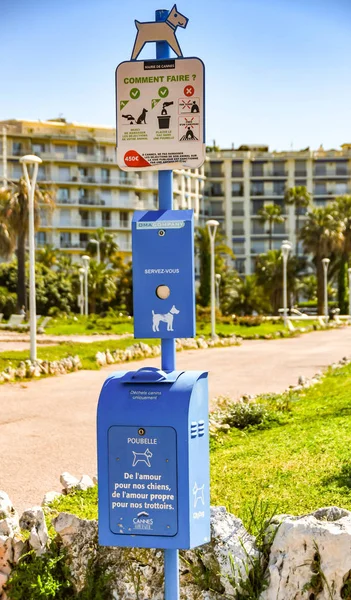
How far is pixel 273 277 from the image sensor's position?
79250 millimetres

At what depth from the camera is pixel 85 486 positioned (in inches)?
278

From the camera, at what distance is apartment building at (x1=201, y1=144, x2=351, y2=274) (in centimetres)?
11144

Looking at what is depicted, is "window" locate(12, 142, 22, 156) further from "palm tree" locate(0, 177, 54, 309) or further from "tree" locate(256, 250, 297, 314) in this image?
"palm tree" locate(0, 177, 54, 309)

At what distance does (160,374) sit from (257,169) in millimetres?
108980

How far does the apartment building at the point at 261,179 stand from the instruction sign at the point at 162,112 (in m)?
106

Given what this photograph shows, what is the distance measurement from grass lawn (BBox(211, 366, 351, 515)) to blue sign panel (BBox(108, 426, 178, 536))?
1.06 meters

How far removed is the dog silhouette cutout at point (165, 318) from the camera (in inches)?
175

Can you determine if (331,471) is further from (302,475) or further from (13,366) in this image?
(13,366)

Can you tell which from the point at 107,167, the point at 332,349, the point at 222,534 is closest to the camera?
the point at 222,534

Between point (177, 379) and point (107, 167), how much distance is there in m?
94.3

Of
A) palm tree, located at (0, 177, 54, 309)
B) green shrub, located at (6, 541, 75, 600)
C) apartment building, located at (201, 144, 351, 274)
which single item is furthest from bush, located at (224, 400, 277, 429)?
apartment building, located at (201, 144, 351, 274)

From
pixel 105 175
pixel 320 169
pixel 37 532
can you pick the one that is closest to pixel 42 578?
pixel 37 532

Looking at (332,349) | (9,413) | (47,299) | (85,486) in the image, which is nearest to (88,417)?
(9,413)

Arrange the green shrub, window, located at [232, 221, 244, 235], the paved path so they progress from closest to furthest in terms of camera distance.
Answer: the green shrub, the paved path, window, located at [232, 221, 244, 235]
